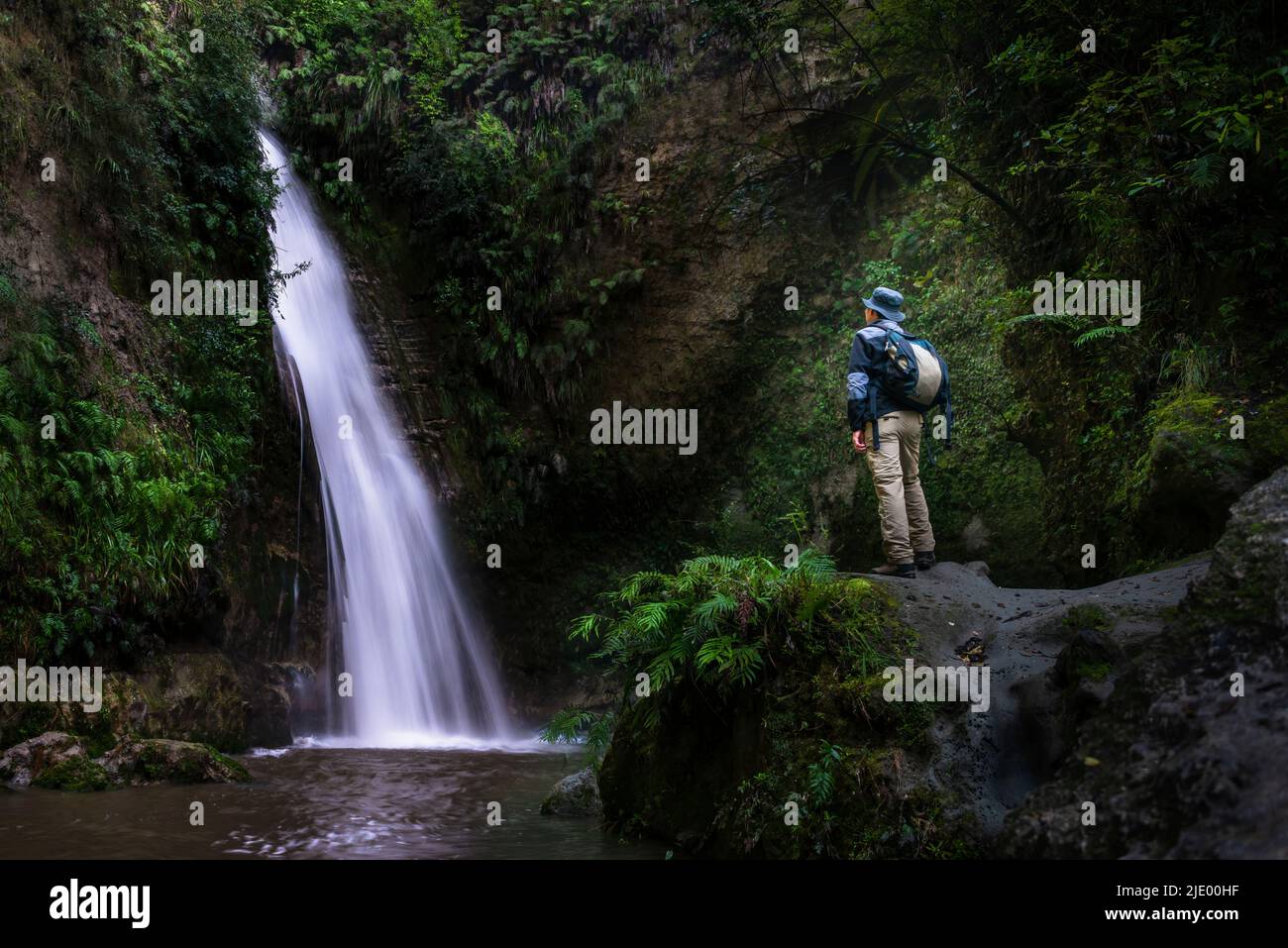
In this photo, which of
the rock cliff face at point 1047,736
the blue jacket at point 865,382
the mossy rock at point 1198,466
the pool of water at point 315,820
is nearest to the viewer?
the rock cliff face at point 1047,736

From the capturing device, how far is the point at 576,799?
633cm

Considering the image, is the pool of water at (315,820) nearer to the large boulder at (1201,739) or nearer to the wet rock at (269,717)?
the wet rock at (269,717)

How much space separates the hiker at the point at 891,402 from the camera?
6.80 m

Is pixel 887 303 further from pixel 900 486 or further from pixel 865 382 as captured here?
pixel 900 486

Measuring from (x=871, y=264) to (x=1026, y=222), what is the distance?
3762mm

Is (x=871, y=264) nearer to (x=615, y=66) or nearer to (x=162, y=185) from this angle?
(x=615, y=66)

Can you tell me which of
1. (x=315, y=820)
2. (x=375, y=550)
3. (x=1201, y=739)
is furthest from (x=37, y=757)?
→ (x=1201, y=739)

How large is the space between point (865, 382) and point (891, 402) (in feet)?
1.03

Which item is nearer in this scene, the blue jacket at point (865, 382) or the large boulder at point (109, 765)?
the large boulder at point (109, 765)

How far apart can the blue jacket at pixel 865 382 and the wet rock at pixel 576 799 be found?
129 inches

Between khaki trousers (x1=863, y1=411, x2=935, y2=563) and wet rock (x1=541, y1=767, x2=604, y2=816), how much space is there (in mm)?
2745

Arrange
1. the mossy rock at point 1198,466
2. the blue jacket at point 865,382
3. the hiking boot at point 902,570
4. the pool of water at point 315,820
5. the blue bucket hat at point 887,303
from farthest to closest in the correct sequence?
the blue bucket hat at point 887,303
the blue jacket at point 865,382
the hiking boot at point 902,570
the mossy rock at point 1198,466
the pool of water at point 315,820

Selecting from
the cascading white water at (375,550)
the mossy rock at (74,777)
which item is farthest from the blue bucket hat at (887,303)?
the cascading white water at (375,550)

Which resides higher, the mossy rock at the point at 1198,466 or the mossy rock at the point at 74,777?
the mossy rock at the point at 1198,466
